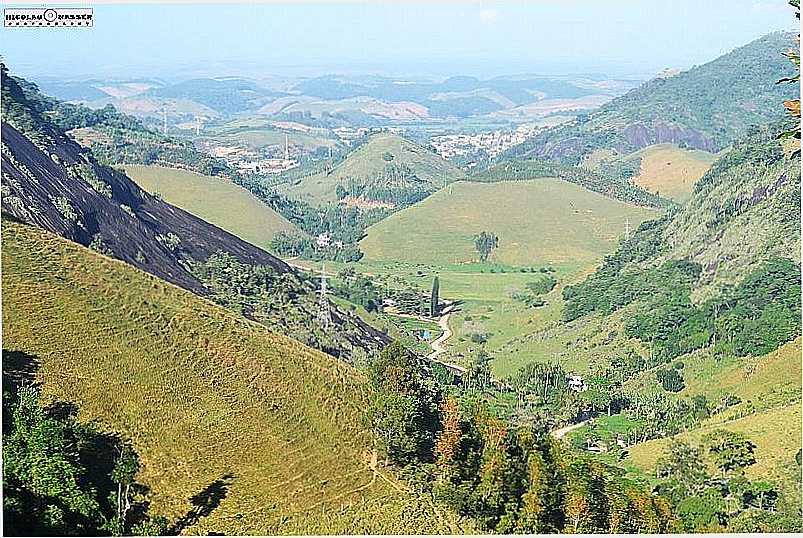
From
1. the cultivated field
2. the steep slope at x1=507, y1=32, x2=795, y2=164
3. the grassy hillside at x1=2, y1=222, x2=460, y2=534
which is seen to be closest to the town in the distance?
the grassy hillside at x1=2, y1=222, x2=460, y2=534

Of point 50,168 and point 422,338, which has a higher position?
point 50,168

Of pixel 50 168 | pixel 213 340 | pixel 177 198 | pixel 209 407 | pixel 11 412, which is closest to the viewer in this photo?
pixel 11 412

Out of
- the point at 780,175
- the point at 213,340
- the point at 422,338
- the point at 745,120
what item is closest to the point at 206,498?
the point at 213,340

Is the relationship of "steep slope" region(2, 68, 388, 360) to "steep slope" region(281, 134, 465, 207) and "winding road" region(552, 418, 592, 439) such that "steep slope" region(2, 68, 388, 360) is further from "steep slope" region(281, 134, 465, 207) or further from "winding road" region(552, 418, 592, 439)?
"steep slope" region(281, 134, 465, 207)

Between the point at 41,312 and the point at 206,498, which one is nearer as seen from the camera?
the point at 206,498

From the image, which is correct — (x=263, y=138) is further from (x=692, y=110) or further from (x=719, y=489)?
(x=719, y=489)

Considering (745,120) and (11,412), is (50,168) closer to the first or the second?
(11,412)
